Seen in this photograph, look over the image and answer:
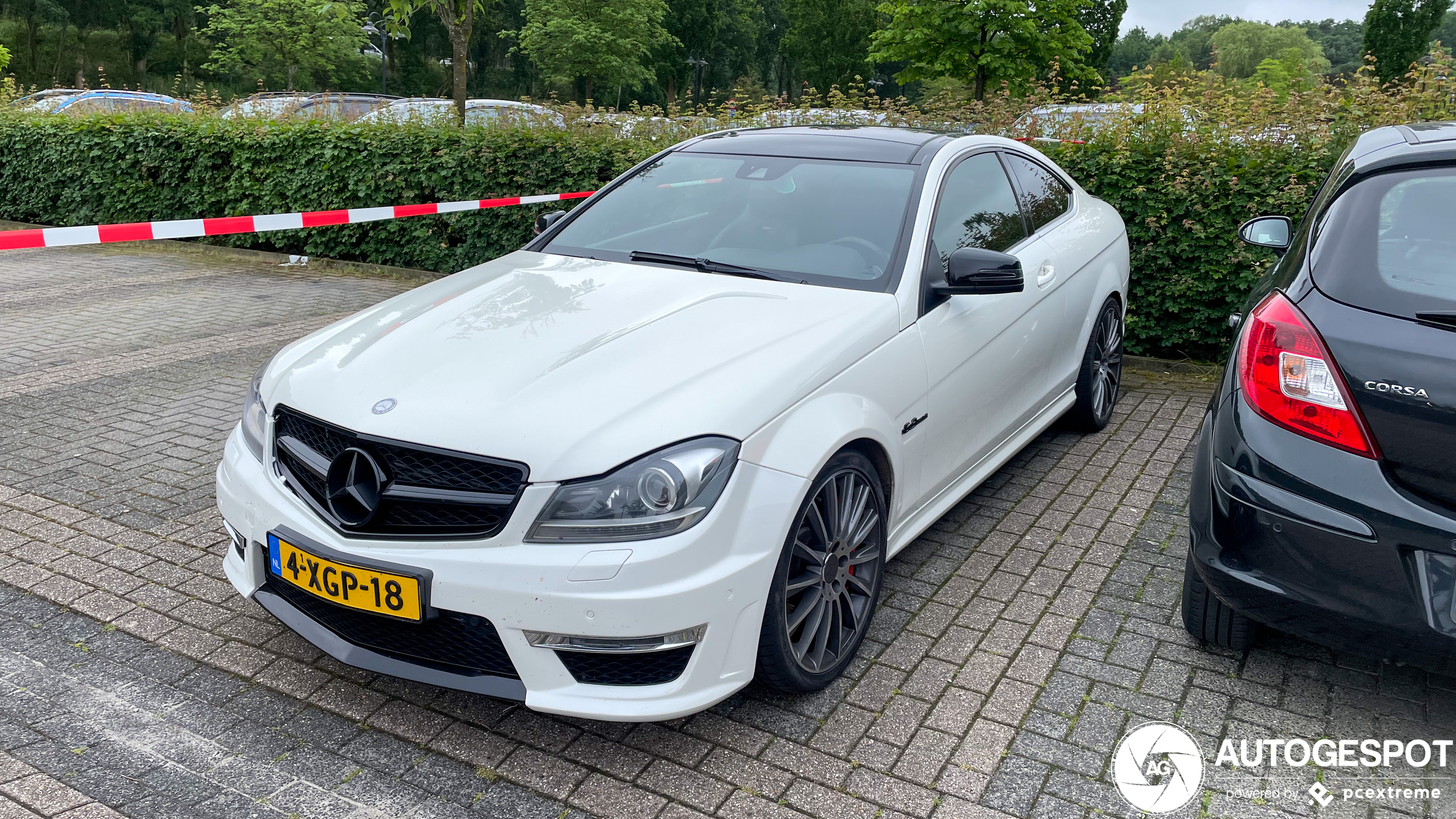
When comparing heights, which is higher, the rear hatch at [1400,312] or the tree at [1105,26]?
the tree at [1105,26]

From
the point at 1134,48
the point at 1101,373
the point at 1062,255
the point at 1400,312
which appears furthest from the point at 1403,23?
the point at 1134,48

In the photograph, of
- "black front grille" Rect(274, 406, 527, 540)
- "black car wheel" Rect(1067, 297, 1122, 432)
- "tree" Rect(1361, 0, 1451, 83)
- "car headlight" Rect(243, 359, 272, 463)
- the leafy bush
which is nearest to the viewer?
"black front grille" Rect(274, 406, 527, 540)

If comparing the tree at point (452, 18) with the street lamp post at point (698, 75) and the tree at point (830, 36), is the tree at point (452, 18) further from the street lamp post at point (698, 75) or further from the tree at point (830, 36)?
the tree at point (830, 36)

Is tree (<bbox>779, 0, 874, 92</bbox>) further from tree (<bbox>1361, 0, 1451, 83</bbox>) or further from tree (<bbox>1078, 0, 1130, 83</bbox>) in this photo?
tree (<bbox>1361, 0, 1451, 83</bbox>)

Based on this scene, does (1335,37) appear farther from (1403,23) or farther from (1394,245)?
(1394,245)

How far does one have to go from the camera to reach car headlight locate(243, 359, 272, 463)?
317 cm

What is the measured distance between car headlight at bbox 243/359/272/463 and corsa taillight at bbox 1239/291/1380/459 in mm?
2844

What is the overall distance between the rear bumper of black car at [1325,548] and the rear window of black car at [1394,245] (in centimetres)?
41

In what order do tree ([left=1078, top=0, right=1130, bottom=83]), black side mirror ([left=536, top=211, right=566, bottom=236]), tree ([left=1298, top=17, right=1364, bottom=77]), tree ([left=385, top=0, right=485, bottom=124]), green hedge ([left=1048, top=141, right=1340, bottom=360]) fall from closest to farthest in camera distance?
black side mirror ([left=536, top=211, right=566, bottom=236]) → green hedge ([left=1048, top=141, right=1340, bottom=360]) → tree ([left=385, top=0, right=485, bottom=124]) → tree ([left=1078, top=0, right=1130, bottom=83]) → tree ([left=1298, top=17, right=1364, bottom=77])

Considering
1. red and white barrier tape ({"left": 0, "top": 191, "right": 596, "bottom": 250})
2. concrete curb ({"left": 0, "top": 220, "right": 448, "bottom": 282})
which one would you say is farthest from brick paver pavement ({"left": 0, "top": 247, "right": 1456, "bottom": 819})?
concrete curb ({"left": 0, "top": 220, "right": 448, "bottom": 282})

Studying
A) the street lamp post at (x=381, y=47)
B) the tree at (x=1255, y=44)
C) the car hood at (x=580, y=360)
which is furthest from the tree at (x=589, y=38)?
the tree at (x=1255, y=44)

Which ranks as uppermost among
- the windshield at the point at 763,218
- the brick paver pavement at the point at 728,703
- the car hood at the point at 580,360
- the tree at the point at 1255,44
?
the tree at the point at 1255,44

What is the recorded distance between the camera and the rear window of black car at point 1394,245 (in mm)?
2727

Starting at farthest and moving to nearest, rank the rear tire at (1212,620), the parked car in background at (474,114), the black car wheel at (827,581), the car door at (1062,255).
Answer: the parked car in background at (474,114) → the car door at (1062,255) → the rear tire at (1212,620) → the black car wheel at (827,581)
